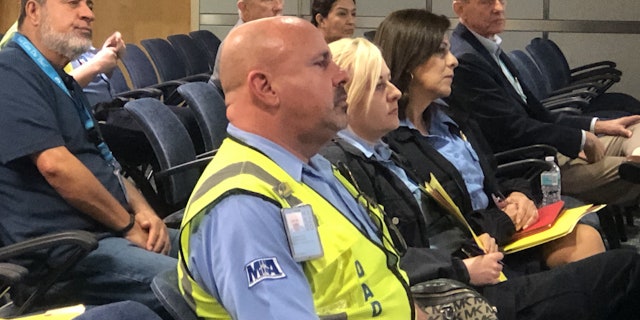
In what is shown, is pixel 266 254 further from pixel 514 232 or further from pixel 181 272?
pixel 514 232

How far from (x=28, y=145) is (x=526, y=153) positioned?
2.05m

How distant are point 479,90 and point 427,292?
5.69 feet

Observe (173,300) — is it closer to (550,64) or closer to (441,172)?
(441,172)

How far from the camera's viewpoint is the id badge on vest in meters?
1.45

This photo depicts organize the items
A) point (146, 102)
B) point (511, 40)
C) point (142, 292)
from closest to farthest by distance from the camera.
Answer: point (142, 292) → point (146, 102) → point (511, 40)

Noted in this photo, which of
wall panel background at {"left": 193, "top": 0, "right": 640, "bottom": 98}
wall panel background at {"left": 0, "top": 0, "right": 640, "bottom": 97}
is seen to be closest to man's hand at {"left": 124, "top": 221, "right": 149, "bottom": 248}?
wall panel background at {"left": 193, "top": 0, "right": 640, "bottom": 98}

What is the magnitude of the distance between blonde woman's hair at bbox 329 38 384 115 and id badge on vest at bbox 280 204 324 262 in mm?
834

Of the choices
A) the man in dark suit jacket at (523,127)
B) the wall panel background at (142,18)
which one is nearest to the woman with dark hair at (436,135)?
the man in dark suit jacket at (523,127)

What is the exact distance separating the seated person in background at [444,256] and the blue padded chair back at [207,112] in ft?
4.06

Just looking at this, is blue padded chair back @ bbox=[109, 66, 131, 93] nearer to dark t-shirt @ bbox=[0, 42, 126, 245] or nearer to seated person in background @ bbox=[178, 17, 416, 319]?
dark t-shirt @ bbox=[0, 42, 126, 245]

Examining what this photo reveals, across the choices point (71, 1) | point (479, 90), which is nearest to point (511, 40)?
point (479, 90)

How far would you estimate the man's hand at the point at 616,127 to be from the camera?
3801 millimetres

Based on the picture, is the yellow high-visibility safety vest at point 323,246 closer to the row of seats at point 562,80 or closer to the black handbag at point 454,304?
the black handbag at point 454,304

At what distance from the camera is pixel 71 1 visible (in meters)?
2.75
